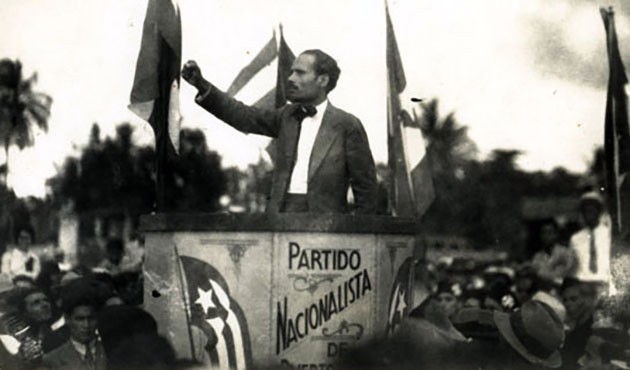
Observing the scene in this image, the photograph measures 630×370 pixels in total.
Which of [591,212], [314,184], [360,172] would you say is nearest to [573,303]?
[591,212]

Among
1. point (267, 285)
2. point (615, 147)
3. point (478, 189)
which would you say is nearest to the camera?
point (267, 285)

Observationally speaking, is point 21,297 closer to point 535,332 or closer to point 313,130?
point 313,130

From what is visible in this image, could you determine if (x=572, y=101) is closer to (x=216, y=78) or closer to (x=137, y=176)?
(x=216, y=78)

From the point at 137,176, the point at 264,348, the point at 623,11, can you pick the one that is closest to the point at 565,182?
the point at 623,11

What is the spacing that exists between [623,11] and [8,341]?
15.0ft

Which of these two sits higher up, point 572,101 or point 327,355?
point 572,101

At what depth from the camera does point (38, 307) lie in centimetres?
679

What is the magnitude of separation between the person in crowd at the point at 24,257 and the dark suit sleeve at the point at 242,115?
139 cm

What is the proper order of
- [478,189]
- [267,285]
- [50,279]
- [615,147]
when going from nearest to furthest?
[267,285] → [50,279] → [478,189] → [615,147]

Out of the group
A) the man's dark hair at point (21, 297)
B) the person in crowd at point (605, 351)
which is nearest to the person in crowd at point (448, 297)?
the person in crowd at point (605, 351)

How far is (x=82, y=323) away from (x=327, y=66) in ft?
7.56

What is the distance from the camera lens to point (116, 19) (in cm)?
681

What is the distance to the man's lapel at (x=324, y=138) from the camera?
22.2ft

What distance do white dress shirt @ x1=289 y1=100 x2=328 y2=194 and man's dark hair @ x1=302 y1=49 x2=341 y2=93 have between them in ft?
0.45
